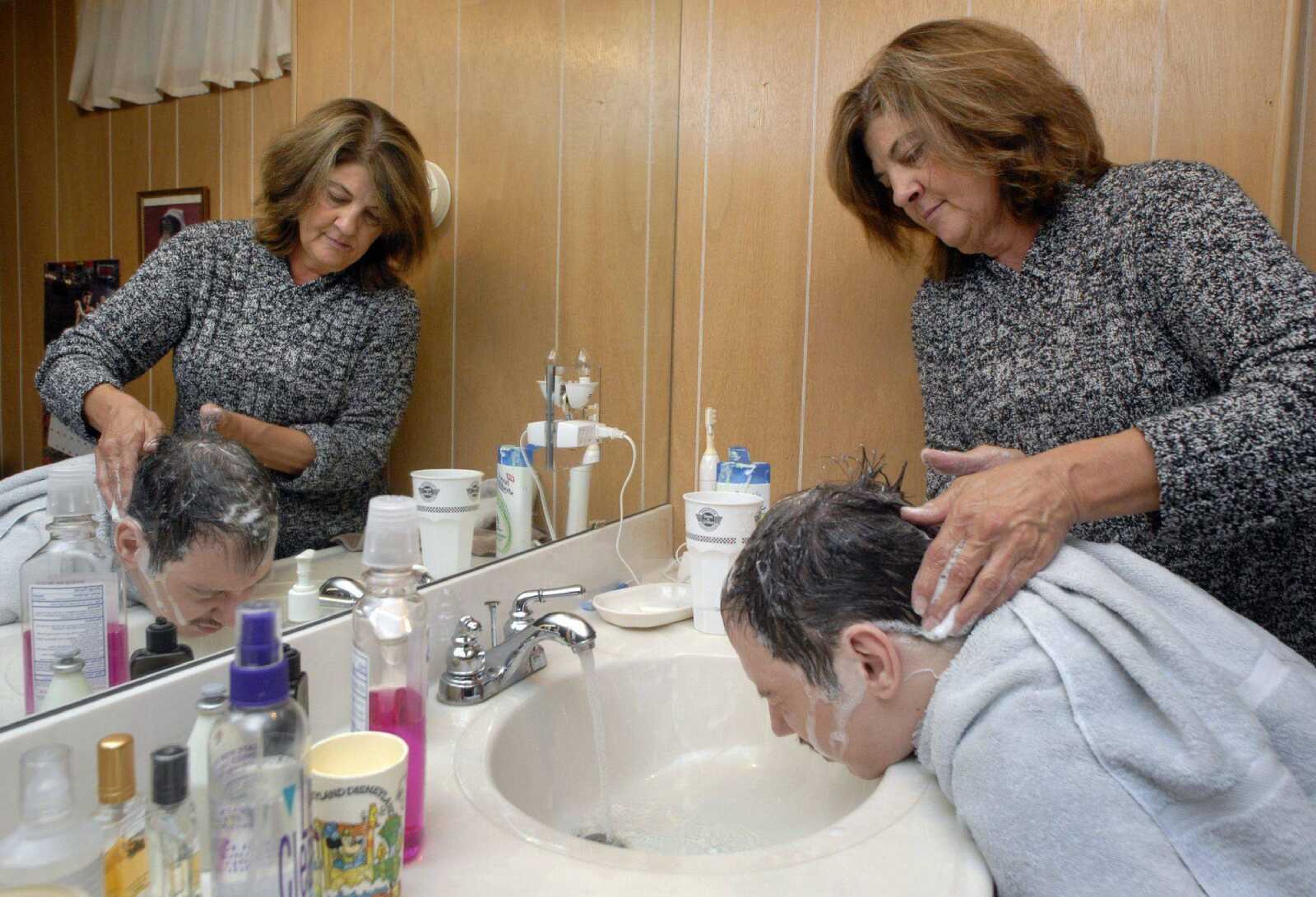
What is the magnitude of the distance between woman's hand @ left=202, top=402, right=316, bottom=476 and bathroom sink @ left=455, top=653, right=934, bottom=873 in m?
0.37

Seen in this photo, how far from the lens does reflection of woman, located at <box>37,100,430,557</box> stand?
0.79 meters

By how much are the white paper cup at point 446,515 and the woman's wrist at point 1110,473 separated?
2.53 ft

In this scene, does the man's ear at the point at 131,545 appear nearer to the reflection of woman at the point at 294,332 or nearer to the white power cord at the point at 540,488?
the reflection of woman at the point at 294,332

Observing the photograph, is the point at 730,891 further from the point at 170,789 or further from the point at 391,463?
the point at 391,463

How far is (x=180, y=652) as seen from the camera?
0.82 meters

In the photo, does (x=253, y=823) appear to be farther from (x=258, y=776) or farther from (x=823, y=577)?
(x=823, y=577)

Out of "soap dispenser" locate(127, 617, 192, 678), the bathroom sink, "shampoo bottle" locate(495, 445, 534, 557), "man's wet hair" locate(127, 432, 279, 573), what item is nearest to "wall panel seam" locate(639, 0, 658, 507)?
"shampoo bottle" locate(495, 445, 534, 557)

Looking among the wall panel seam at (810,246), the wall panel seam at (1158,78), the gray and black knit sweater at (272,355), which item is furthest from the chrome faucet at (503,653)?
the wall panel seam at (1158,78)

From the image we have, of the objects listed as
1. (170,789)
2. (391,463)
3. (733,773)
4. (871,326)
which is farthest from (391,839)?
(871,326)

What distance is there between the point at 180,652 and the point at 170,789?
12.1 inches

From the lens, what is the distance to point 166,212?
0.81m

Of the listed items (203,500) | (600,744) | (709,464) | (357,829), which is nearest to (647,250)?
(709,464)

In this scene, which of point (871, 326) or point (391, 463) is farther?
point (871, 326)

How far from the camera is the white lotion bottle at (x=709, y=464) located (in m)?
1.69
